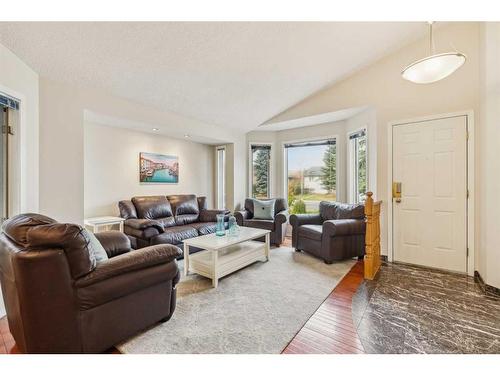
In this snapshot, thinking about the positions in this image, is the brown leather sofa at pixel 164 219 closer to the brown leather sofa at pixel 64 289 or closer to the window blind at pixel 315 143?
the brown leather sofa at pixel 64 289

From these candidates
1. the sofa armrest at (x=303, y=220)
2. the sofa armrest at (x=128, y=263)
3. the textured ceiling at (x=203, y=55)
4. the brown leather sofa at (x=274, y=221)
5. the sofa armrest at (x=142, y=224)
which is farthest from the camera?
the brown leather sofa at (x=274, y=221)

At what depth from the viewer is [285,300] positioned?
87.7 inches

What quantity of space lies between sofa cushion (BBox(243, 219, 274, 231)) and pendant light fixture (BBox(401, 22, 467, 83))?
9.55 feet

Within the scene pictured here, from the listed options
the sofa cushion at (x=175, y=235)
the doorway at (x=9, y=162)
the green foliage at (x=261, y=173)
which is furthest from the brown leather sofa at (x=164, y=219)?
the green foliage at (x=261, y=173)

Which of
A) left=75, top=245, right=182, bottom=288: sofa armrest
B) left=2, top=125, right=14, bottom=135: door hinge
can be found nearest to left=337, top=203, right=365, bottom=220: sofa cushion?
left=75, top=245, right=182, bottom=288: sofa armrest

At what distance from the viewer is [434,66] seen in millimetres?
2014

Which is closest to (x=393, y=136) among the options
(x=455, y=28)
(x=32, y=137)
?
(x=455, y=28)

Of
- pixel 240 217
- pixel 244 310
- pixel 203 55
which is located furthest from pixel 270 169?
pixel 244 310

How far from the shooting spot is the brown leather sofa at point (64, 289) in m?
1.26

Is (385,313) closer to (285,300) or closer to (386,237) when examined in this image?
(285,300)

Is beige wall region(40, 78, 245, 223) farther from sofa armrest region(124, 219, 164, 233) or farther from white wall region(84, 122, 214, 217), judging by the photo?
white wall region(84, 122, 214, 217)

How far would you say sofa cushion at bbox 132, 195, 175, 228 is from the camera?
12.3 ft

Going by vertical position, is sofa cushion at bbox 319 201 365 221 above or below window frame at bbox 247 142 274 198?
below

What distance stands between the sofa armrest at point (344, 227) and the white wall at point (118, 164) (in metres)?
3.18
